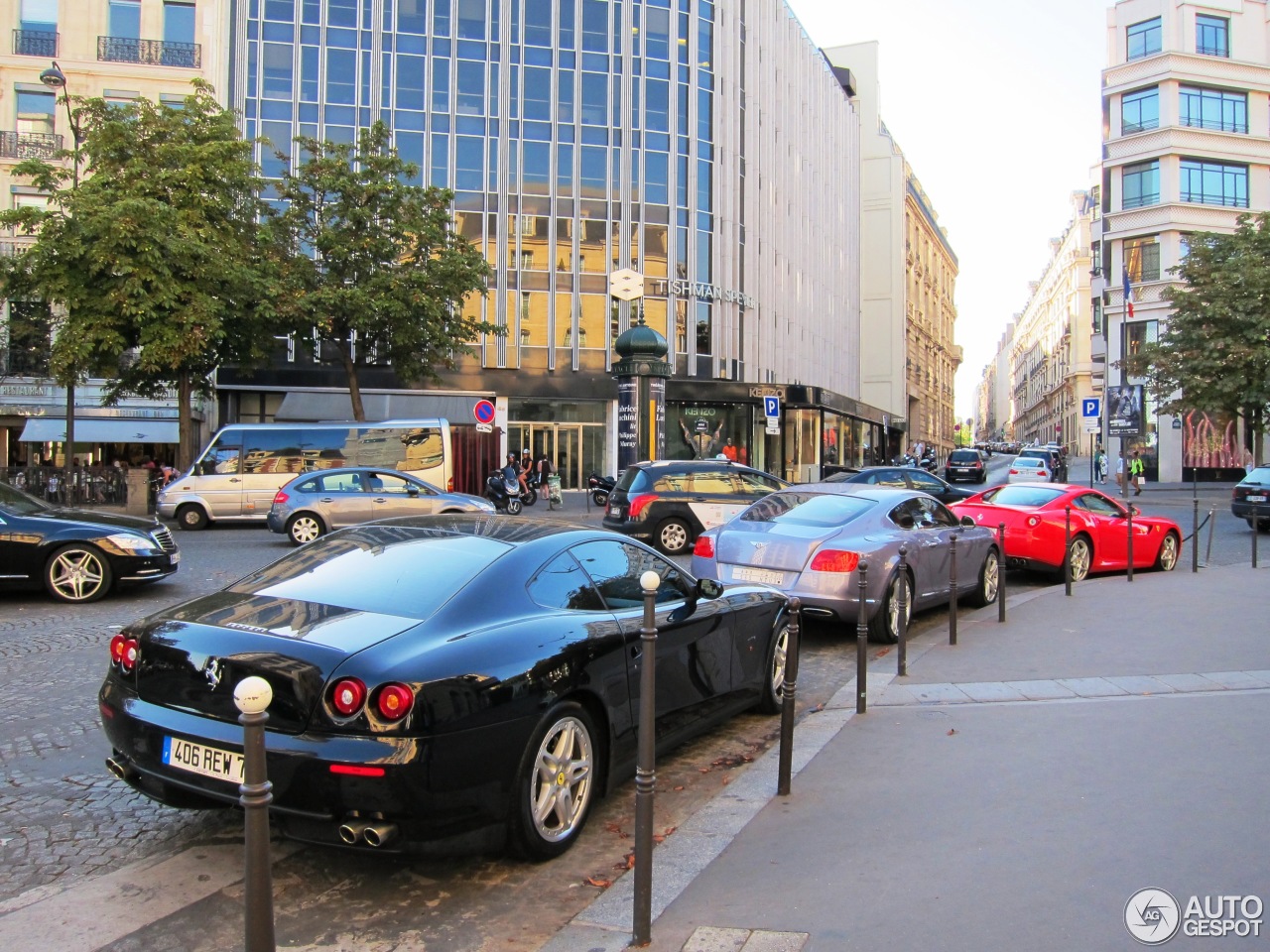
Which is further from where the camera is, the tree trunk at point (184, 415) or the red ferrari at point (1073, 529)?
the tree trunk at point (184, 415)

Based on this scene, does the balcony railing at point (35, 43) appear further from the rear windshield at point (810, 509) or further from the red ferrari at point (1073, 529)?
the rear windshield at point (810, 509)

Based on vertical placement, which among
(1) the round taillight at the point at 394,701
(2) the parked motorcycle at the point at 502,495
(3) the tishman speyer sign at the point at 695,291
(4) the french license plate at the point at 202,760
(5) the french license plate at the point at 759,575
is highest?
(3) the tishman speyer sign at the point at 695,291

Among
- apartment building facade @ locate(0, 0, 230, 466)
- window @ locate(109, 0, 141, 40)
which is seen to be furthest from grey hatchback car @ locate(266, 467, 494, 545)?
window @ locate(109, 0, 141, 40)

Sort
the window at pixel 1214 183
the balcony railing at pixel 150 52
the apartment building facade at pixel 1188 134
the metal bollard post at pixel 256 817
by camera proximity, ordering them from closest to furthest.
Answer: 1. the metal bollard post at pixel 256 817
2. the balcony railing at pixel 150 52
3. the apartment building facade at pixel 1188 134
4. the window at pixel 1214 183

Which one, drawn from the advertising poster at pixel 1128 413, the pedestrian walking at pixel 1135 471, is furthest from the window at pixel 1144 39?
the advertising poster at pixel 1128 413

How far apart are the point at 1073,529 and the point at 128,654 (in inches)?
480

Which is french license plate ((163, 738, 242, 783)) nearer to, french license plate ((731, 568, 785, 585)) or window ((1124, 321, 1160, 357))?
french license plate ((731, 568, 785, 585))

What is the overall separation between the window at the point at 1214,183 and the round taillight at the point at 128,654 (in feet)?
183

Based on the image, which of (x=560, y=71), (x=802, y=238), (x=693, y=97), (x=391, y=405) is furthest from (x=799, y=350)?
(x=391, y=405)

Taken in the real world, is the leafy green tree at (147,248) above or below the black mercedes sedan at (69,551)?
above

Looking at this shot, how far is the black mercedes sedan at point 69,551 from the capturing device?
34.1 feet

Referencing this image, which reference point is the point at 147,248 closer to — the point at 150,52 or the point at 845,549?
the point at 150,52

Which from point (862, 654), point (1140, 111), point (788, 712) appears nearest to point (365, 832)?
point (788, 712)

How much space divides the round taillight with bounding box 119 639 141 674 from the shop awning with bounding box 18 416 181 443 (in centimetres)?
3198
